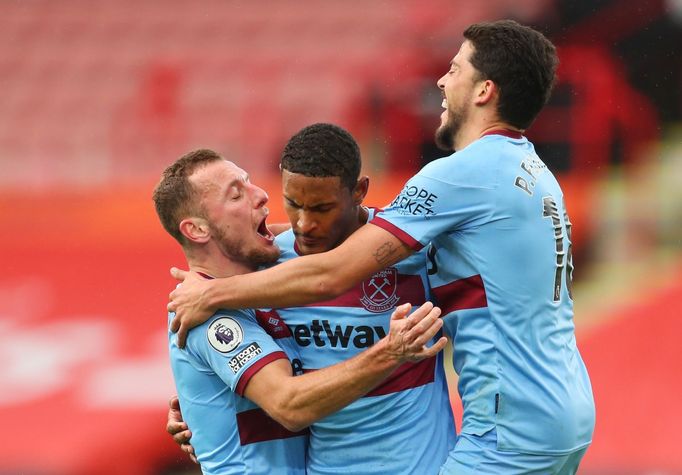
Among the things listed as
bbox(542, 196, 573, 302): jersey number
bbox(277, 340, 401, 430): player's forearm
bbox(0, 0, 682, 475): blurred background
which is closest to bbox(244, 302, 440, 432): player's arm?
bbox(277, 340, 401, 430): player's forearm

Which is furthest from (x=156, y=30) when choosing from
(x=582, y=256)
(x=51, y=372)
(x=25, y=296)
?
(x=582, y=256)

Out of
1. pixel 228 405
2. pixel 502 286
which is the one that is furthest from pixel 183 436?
pixel 502 286

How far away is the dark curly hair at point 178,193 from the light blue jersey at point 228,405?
1.32 feet

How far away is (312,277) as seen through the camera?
316 cm

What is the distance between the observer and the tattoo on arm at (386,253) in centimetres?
313

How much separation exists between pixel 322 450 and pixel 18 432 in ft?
18.9

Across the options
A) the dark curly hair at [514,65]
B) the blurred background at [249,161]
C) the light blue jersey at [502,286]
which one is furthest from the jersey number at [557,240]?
the blurred background at [249,161]

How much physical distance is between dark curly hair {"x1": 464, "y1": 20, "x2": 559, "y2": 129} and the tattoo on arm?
613mm

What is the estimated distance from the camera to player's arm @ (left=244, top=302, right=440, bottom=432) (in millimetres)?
2943

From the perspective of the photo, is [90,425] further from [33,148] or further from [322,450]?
[322,450]

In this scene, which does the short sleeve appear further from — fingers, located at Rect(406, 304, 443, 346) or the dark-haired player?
fingers, located at Rect(406, 304, 443, 346)

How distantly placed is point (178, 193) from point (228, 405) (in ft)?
2.45

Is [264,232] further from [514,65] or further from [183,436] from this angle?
[514,65]

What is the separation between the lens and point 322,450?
346 centimetres
